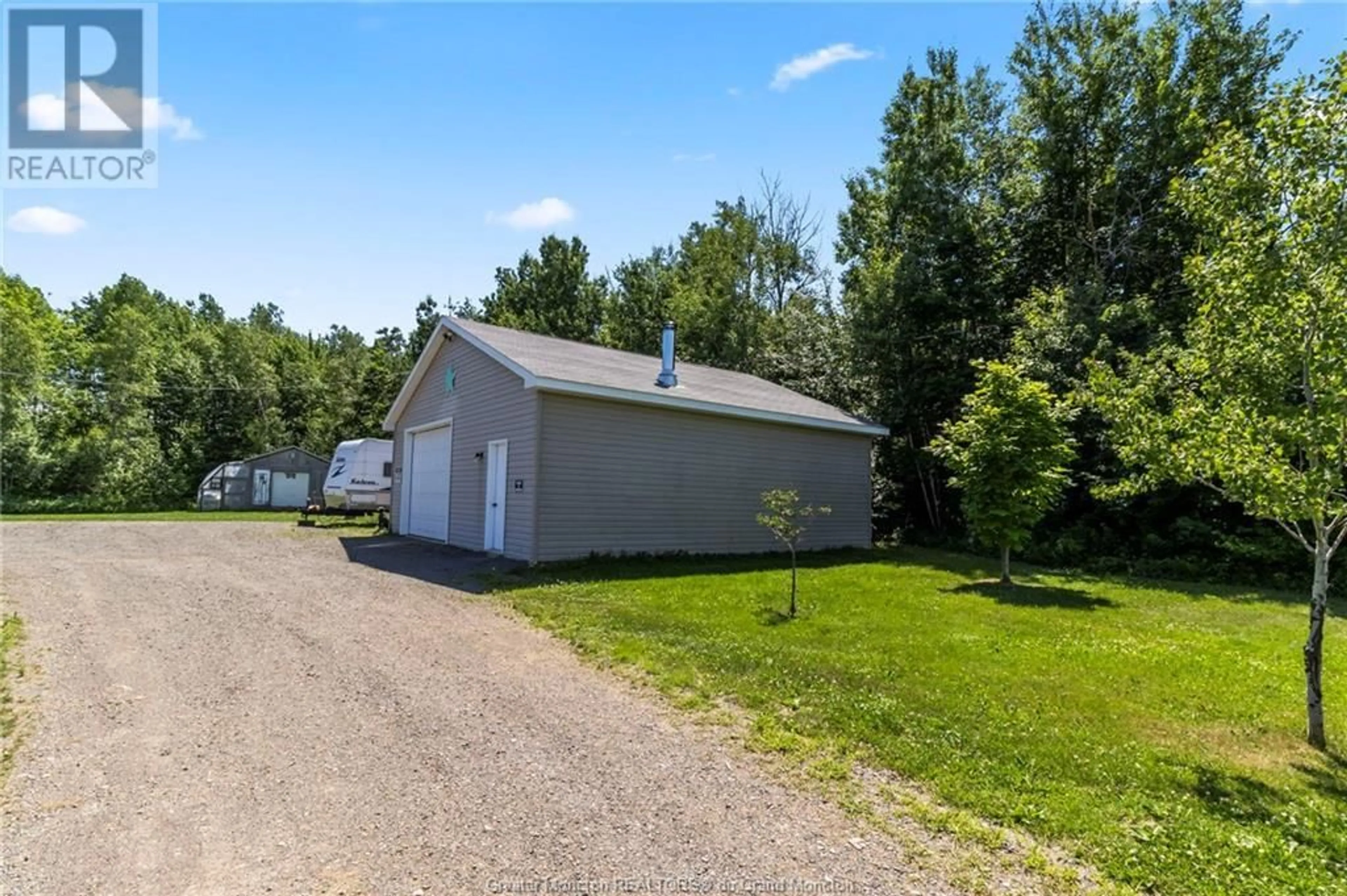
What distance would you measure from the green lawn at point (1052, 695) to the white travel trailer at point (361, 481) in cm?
1227

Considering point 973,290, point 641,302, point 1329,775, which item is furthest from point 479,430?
point 641,302

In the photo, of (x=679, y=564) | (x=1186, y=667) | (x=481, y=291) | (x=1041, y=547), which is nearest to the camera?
(x=1186, y=667)

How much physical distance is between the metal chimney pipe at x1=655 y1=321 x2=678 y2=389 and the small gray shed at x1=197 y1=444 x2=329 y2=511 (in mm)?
18451

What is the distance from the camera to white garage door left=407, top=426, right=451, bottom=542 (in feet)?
46.7

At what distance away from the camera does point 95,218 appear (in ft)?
29.0

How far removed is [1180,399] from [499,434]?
9680 mm

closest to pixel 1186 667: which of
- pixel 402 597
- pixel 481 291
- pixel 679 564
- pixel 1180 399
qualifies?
pixel 1180 399

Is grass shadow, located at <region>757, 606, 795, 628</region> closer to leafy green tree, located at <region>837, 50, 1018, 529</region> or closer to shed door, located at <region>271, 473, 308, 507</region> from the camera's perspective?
leafy green tree, located at <region>837, 50, 1018, 529</region>

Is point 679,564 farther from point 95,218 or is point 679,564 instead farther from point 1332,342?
point 95,218

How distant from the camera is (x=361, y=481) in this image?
20.0 meters

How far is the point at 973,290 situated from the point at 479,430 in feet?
43.9

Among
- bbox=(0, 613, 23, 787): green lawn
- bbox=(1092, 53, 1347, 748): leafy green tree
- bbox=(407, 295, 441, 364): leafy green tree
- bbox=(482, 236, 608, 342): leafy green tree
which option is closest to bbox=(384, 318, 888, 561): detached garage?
bbox=(0, 613, 23, 787): green lawn

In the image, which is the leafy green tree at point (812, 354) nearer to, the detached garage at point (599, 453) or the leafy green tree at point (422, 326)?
the detached garage at point (599, 453)

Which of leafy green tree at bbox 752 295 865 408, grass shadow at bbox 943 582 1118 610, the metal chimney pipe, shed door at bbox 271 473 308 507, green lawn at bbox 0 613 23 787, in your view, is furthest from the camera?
shed door at bbox 271 473 308 507
